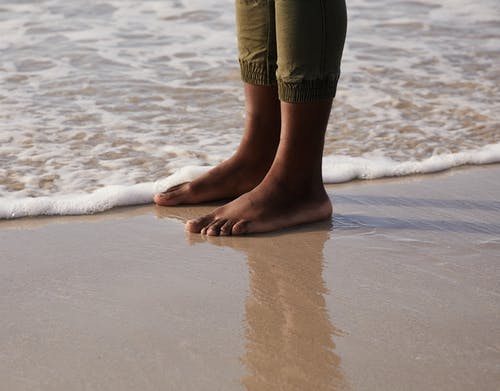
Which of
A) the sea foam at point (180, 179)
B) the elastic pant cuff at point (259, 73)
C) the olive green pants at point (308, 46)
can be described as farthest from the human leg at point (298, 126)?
the sea foam at point (180, 179)

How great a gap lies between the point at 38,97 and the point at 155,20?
7.07 ft

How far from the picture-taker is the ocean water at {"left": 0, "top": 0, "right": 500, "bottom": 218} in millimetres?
2660

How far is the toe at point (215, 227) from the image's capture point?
6.99ft

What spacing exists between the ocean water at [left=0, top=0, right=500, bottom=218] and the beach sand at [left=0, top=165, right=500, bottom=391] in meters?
0.31

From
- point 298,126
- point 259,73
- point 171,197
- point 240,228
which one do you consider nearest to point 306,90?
point 298,126

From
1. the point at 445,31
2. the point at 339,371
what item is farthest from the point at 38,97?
the point at 445,31

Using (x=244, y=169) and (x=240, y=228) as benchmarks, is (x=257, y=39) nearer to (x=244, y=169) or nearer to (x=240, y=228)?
(x=244, y=169)

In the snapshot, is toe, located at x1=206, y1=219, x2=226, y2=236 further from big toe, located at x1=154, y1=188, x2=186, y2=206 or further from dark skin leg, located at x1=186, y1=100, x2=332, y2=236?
big toe, located at x1=154, y1=188, x2=186, y2=206

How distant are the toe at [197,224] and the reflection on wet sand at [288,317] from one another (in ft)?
0.11

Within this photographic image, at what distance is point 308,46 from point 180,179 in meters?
0.71

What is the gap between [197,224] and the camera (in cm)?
217

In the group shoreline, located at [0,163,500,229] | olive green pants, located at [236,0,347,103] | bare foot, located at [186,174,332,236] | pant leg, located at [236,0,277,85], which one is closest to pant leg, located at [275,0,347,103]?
olive green pants, located at [236,0,347,103]

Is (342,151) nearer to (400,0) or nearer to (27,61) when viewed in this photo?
(27,61)

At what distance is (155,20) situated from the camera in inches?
219
